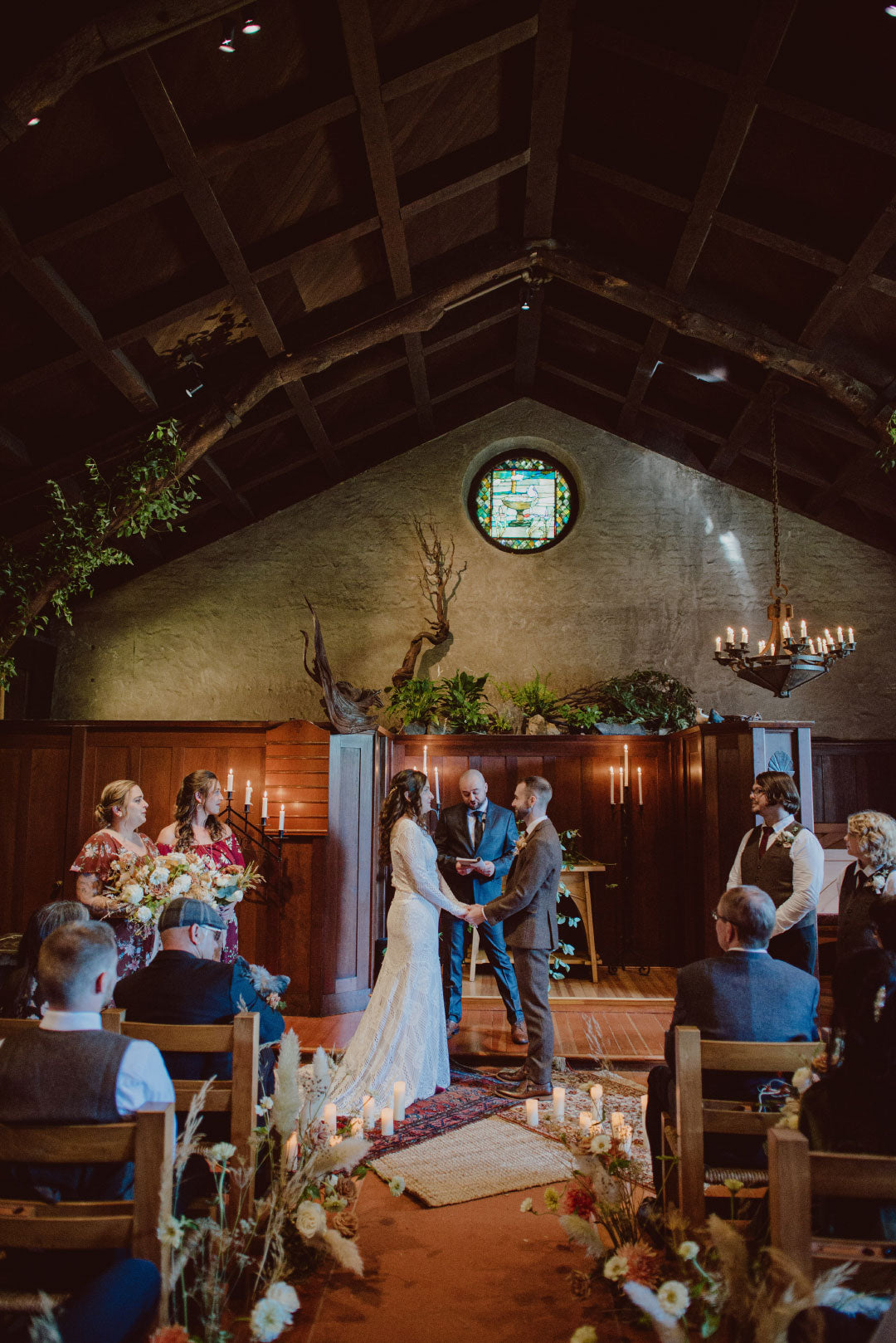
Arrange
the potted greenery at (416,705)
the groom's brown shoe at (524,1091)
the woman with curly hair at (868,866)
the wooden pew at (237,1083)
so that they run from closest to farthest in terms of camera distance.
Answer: the wooden pew at (237,1083) < the woman with curly hair at (868,866) < the groom's brown shoe at (524,1091) < the potted greenery at (416,705)

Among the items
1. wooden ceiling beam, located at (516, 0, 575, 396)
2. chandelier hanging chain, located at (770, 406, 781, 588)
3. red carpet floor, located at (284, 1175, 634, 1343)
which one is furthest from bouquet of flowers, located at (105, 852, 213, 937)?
wooden ceiling beam, located at (516, 0, 575, 396)

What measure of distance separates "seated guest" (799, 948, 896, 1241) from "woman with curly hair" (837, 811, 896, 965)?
6.63ft

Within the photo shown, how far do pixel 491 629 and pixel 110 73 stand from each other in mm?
6390

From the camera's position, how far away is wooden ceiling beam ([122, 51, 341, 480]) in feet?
15.1

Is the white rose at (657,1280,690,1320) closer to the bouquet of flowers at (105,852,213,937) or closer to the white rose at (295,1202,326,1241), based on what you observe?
the white rose at (295,1202,326,1241)

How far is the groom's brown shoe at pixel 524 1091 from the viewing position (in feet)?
15.5

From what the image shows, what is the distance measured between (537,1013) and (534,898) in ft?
1.87

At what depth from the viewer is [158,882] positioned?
386 centimetres

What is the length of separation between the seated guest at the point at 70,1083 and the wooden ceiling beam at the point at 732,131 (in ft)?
18.0

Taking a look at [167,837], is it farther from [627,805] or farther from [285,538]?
[285,538]

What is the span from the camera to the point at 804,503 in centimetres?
973

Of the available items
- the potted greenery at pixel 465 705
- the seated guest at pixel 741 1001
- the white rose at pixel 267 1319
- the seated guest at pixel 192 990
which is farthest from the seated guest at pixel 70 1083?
the potted greenery at pixel 465 705

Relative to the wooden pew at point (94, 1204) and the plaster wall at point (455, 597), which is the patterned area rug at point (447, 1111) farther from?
the plaster wall at point (455, 597)

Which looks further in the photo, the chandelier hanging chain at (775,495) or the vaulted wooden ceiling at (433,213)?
the chandelier hanging chain at (775,495)
